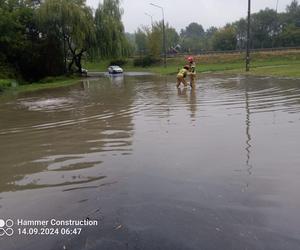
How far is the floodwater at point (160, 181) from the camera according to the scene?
452 centimetres

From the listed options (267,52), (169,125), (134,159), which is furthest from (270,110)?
(267,52)

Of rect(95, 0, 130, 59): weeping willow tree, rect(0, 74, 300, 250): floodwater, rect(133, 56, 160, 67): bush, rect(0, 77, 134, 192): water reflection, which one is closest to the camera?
rect(0, 74, 300, 250): floodwater

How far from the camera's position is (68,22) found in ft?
130

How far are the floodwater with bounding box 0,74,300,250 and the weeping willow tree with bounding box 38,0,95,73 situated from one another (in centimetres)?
2909

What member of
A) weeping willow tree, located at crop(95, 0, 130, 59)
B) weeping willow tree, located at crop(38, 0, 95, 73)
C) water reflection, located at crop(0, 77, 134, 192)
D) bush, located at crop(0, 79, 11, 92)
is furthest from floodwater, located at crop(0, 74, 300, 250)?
weeping willow tree, located at crop(95, 0, 130, 59)

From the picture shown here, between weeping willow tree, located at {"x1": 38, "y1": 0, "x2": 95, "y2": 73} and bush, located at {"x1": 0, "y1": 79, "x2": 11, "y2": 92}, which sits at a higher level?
weeping willow tree, located at {"x1": 38, "y1": 0, "x2": 95, "y2": 73}

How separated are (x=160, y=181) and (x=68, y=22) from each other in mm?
35853

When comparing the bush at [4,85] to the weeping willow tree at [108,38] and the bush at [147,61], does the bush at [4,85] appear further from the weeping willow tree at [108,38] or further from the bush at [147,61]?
the bush at [147,61]

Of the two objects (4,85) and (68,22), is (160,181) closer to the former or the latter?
(4,85)

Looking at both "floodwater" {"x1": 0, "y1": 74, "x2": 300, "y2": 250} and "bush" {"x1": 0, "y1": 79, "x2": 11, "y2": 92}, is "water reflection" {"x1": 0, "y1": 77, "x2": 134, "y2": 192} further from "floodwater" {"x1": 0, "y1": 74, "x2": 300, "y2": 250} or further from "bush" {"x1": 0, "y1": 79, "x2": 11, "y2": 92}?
"bush" {"x1": 0, "y1": 79, "x2": 11, "y2": 92}

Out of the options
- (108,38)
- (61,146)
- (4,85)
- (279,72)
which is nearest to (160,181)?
(61,146)

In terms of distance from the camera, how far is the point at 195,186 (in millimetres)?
5953

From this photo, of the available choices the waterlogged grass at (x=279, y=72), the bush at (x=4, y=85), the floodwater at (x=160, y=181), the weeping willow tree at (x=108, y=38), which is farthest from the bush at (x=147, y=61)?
the floodwater at (x=160, y=181)

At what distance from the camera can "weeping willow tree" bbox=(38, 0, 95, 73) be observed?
128 feet
